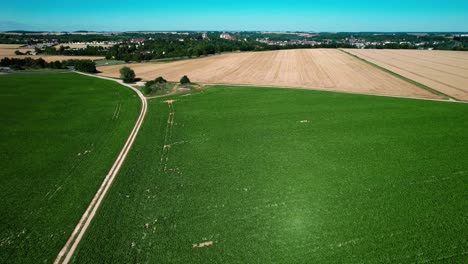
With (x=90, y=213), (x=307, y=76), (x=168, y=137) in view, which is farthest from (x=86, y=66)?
(x=90, y=213)

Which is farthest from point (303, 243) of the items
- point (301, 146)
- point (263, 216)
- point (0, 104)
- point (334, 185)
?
point (0, 104)

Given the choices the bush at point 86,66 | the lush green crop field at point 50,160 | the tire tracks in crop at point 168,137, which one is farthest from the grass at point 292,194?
the bush at point 86,66

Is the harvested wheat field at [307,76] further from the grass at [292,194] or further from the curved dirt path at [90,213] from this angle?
the curved dirt path at [90,213]

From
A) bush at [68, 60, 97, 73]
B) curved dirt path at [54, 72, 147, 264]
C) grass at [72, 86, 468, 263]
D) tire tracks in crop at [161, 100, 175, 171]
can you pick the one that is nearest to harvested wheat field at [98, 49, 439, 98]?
bush at [68, 60, 97, 73]

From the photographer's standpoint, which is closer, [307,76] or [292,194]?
[292,194]

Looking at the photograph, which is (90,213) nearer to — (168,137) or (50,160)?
(50,160)
